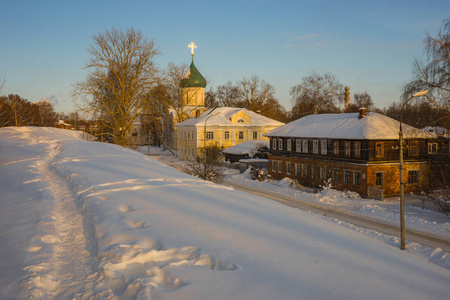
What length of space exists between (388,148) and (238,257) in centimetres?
2636

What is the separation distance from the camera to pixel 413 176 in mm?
31875

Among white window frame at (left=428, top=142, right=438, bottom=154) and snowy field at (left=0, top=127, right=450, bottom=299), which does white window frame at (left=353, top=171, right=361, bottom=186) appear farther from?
snowy field at (left=0, top=127, right=450, bottom=299)

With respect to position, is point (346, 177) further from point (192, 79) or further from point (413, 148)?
point (192, 79)

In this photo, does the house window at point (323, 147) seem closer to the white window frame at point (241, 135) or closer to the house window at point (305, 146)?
the house window at point (305, 146)

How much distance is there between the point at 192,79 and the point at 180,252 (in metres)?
60.9

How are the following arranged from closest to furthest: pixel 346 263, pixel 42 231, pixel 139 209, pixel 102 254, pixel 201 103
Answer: pixel 102 254
pixel 346 263
pixel 42 231
pixel 139 209
pixel 201 103

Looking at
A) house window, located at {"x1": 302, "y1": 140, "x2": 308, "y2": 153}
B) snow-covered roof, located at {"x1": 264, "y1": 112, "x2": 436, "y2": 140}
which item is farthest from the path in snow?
house window, located at {"x1": 302, "y1": 140, "x2": 308, "y2": 153}

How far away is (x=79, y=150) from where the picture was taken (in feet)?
86.8

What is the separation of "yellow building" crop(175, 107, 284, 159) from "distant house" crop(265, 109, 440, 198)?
62.5 feet

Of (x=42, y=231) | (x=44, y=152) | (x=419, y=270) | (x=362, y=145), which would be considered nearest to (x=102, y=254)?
(x=42, y=231)

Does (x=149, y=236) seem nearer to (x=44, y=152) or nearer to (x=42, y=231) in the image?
(x=42, y=231)

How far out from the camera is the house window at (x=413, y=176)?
31.8 meters

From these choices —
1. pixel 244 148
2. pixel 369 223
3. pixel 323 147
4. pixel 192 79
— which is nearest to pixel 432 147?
pixel 323 147

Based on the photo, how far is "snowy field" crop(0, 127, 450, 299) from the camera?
21.2 ft
